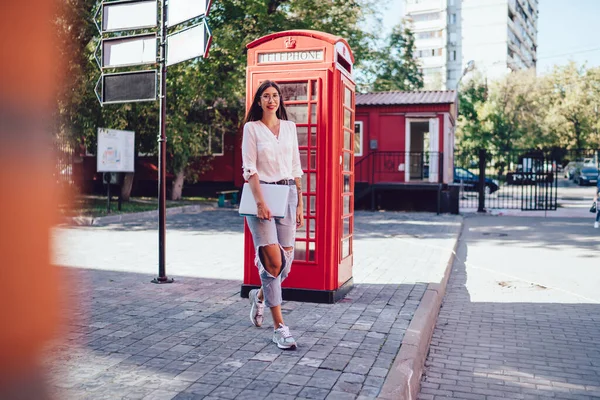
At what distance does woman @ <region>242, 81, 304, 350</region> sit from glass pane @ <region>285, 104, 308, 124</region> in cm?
109

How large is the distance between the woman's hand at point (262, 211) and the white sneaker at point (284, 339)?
2.86ft

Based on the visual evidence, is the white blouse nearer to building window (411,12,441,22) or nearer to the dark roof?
the dark roof

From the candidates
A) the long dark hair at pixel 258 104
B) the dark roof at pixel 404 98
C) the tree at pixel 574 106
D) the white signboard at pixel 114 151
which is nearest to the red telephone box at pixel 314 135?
the long dark hair at pixel 258 104

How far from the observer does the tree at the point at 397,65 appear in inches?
1207

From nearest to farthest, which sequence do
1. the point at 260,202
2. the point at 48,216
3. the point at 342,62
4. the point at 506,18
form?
the point at 48,216 → the point at 260,202 → the point at 342,62 → the point at 506,18

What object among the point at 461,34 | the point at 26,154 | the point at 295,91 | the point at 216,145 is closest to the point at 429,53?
the point at 461,34

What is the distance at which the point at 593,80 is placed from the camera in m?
54.9

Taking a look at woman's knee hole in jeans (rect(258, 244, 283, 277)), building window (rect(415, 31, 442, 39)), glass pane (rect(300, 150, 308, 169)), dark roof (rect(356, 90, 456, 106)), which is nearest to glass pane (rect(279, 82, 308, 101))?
glass pane (rect(300, 150, 308, 169))

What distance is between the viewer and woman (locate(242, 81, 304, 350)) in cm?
449

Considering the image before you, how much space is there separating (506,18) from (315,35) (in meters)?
89.4

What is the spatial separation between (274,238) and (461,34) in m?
87.6

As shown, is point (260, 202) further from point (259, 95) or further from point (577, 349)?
point (577, 349)

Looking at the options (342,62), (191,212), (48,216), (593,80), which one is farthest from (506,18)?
(48,216)

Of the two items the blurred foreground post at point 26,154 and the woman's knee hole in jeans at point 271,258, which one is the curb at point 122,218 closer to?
the woman's knee hole in jeans at point 271,258
